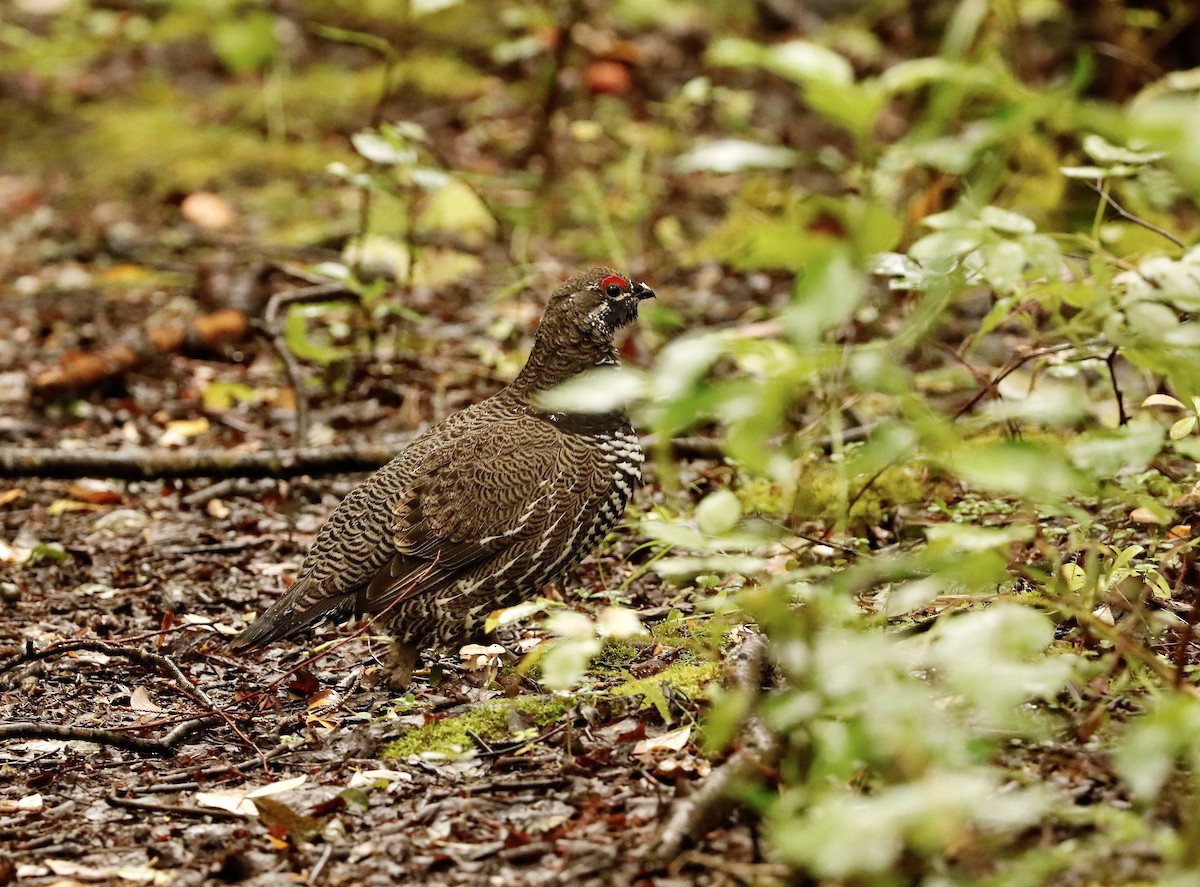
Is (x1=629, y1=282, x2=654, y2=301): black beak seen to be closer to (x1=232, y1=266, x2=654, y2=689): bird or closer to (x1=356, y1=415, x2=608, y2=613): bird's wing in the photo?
(x1=232, y1=266, x2=654, y2=689): bird

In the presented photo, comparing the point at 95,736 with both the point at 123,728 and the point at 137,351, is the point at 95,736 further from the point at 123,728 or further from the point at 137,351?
the point at 137,351

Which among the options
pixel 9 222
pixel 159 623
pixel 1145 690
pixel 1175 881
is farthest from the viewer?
pixel 9 222

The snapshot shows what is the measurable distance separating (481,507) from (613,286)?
115 cm

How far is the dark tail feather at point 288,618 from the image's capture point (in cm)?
487

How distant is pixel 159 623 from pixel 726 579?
245cm

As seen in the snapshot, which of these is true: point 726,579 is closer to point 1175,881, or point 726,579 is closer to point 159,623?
point 159,623

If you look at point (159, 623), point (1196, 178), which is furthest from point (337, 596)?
point (1196, 178)

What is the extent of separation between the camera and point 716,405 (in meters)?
2.39

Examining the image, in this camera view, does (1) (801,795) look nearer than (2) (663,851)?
Yes

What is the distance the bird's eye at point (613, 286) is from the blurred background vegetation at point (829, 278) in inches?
18.6

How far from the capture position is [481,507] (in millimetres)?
4910

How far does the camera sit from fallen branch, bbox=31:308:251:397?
7.95m

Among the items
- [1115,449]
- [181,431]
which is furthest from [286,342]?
[1115,449]

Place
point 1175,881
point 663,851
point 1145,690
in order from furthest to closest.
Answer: point 1145,690, point 663,851, point 1175,881
